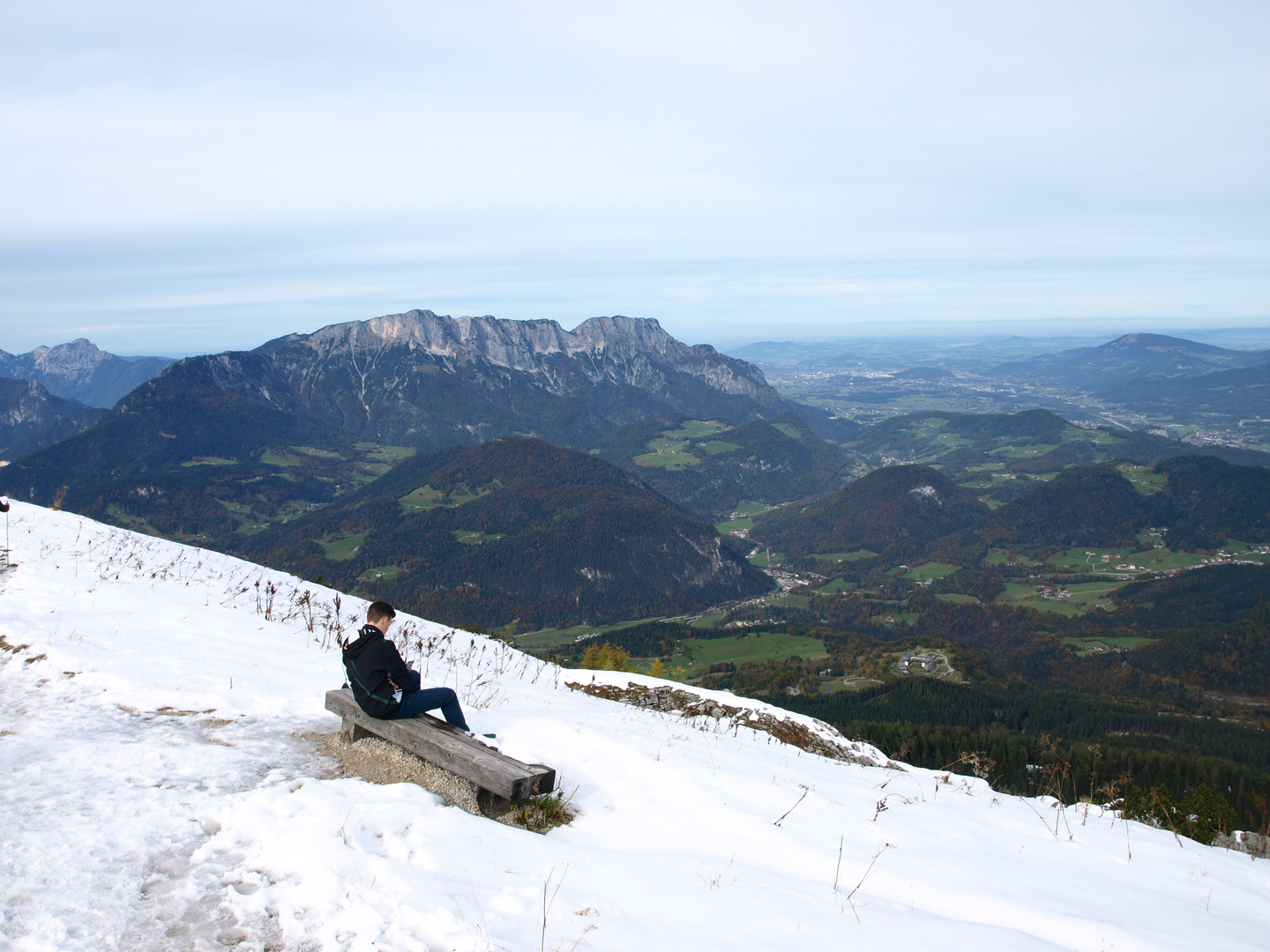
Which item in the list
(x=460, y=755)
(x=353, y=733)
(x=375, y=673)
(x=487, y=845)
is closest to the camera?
(x=487, y=845)

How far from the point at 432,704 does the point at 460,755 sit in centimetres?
126

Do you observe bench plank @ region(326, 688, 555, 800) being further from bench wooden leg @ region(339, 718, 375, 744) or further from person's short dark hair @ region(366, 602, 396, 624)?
person's short dark hair @ region(366, 602, 396, 624)

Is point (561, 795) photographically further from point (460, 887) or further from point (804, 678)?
point (804, 678)

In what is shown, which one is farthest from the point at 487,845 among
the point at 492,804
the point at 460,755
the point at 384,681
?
the point at 384,681

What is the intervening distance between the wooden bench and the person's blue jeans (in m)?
0.12

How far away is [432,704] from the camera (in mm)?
8133

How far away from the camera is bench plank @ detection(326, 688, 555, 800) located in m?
6.76

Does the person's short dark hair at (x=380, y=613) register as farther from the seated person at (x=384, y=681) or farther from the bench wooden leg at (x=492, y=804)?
the bench wooden leg at (x=492, y=804)

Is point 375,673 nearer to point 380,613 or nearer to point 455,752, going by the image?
point 380,613

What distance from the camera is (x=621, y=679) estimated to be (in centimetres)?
1952

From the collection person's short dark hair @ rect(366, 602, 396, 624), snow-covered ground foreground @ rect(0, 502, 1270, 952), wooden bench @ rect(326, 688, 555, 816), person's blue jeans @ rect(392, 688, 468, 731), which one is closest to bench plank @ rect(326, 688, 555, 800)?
wooden bench @ rect(326, 688, 555, 816)

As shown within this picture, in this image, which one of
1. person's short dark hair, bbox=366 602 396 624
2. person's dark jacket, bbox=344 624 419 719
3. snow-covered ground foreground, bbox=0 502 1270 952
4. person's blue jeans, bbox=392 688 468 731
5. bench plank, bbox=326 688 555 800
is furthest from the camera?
person's short dark hair, bbox=366 602 396 624

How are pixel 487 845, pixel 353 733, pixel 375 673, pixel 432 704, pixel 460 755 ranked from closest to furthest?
pixel 487 845
pixel 460 755
pixel 375 673
pixel 432 704
pixel 353 733

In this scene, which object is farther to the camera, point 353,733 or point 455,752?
point 353,733
